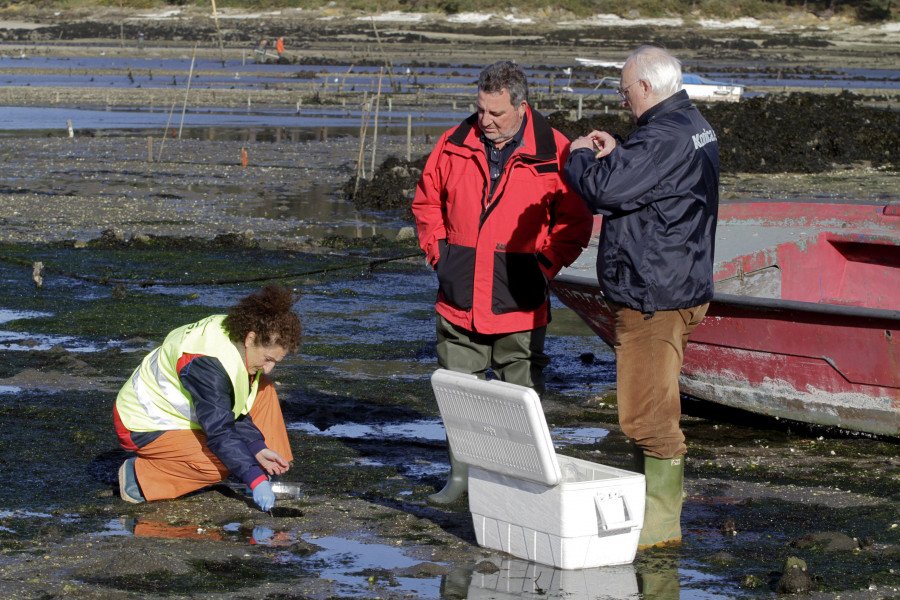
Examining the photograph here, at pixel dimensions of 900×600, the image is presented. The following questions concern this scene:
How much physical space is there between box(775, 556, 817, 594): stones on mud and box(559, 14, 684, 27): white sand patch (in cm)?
9664

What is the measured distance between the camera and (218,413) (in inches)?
189

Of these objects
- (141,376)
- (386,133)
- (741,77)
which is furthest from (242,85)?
(141,376)

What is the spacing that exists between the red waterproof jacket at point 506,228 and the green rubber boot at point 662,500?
37.4 inches

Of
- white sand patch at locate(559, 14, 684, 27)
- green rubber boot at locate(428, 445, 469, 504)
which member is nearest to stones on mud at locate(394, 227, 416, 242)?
green rubber boot at locate(428, 445, 469, 504)

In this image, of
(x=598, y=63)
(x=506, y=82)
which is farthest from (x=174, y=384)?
(x=598, y=63)

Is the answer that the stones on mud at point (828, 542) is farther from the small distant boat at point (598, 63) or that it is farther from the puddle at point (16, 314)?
the small distant boat at point (598, 63)

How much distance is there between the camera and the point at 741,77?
6206 centimetres

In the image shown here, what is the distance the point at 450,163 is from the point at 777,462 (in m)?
2.50

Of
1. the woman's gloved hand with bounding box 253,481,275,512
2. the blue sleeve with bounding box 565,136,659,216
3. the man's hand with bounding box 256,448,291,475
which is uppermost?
the blue sleeve with bounding box 565,136,659,216

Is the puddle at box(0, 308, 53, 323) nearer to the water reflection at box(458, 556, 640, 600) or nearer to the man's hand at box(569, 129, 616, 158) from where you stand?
the water reflection at box(458, 556, 640, 600)

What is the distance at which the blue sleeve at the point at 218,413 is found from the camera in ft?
15.6

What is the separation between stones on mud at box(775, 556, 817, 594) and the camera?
4191mm

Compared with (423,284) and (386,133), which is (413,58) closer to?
(386,133)

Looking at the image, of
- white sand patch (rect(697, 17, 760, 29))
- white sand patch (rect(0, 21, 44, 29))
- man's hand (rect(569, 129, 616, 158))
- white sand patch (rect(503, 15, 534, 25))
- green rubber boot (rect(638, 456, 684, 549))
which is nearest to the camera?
man's hand (rect(569, 129, 616, 158))
